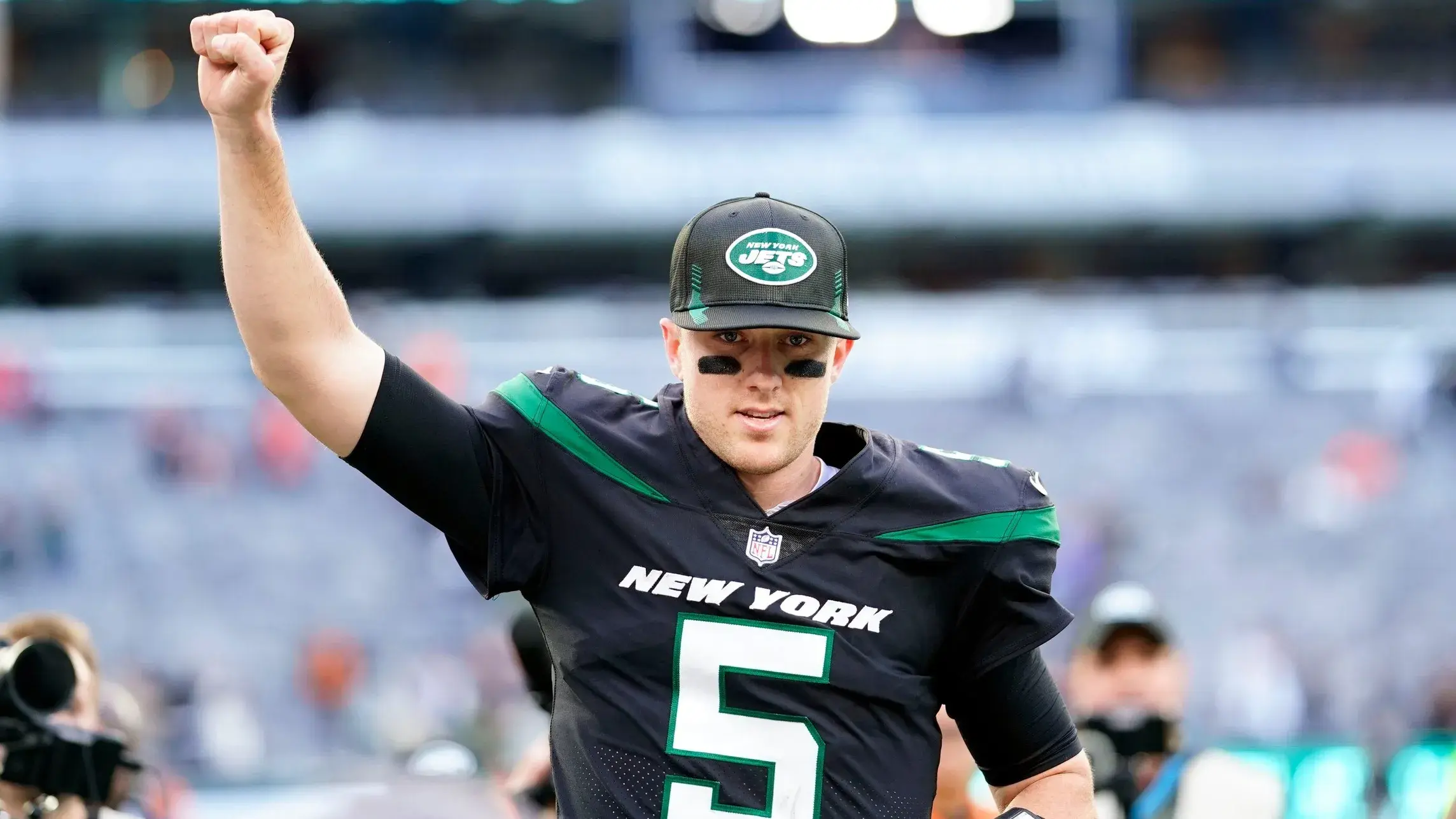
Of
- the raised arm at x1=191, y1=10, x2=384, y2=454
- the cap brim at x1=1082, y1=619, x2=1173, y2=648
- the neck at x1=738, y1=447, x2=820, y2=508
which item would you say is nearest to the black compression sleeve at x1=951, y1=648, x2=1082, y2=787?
the neck at x1=738, y1=447, x2=820, y2=508

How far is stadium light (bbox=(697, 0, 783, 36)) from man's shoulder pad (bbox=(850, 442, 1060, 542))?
717 inches

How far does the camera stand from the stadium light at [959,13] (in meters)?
20.5

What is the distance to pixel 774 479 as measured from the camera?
106 inches

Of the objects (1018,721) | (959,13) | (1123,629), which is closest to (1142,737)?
(1123,629)

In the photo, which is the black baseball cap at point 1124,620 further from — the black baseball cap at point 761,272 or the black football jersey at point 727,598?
the black baseball cap at point 761,272

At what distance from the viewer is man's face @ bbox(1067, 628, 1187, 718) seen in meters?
5.05

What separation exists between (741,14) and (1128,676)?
1629 cm

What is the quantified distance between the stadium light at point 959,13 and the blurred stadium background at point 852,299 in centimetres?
4

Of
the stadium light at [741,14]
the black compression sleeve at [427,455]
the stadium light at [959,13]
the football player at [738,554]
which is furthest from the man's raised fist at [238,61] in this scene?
the stadium light at [959,13]

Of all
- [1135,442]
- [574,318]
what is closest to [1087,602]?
[1135,442]

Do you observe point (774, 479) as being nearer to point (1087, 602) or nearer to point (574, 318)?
point (1087, 602)

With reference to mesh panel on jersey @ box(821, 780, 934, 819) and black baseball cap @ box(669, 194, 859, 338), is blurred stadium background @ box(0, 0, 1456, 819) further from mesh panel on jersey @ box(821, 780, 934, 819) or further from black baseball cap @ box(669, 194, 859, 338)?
black baseball cap @ box(669, 194, 859, 338)

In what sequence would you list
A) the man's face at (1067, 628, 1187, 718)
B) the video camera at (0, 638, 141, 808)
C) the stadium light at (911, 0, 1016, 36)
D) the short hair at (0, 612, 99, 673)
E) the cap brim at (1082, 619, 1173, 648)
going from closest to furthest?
the video camera at (0, 638, 141, 808)
the short hair at (0, 612, 99, 673)
the man's face at (1067, 628, 1187, 718)
the cap brim at (1082, 619, 1173, 648)
the stadium light at (911, 0, 1016, 36)

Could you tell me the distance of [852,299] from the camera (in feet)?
58.5
